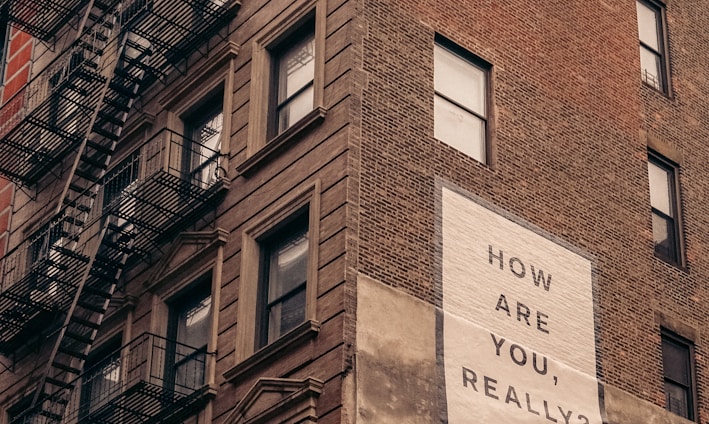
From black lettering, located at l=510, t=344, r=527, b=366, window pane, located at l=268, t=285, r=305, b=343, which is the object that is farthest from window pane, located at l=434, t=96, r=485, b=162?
window pane, located at l=268, t=285, r=305, b=343

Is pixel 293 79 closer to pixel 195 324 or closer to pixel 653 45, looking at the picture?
pixel 195 324

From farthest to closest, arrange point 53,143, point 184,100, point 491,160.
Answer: point 53,143
point 184,100
point 491,160

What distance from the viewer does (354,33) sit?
26859 mm

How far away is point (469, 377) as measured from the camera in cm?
2577

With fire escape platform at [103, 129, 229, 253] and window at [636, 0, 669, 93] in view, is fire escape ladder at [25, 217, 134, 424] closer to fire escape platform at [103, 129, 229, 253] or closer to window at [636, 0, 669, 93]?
fire escape platform at [103, 129, 229, 253]

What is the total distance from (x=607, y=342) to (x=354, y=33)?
297 inches

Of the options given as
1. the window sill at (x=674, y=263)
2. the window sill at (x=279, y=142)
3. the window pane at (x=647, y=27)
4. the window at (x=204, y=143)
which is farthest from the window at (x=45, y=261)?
the window pane at (x=647, y=27)

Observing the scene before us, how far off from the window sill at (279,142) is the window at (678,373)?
8679 millimetres

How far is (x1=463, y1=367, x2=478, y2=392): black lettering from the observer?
2564 centimetres

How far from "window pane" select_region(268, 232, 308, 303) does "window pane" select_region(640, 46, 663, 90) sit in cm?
1056

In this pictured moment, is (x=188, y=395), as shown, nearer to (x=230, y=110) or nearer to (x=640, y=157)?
(x=230, y=110)

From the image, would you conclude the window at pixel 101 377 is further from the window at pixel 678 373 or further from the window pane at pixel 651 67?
the window pane at pixel 651 67

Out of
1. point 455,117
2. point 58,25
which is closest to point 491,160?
point 455,117

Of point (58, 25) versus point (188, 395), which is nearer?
point (188, 395)
